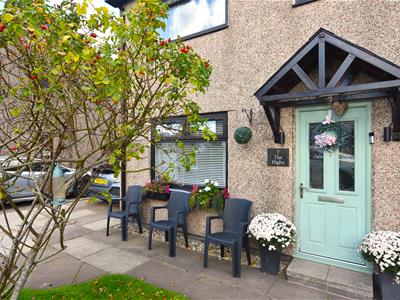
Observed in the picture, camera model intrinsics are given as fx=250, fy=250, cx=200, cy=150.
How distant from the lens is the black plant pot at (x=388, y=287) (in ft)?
9.43

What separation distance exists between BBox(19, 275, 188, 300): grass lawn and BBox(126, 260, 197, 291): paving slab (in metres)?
0.19

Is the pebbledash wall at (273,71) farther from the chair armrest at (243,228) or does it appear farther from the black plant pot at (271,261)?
the black plant pot at (271,261)

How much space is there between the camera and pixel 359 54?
2863 millimetres

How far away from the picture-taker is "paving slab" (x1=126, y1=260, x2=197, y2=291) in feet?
11.2

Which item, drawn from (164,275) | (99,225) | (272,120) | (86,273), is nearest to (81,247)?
(86,273)

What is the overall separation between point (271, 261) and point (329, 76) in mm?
2843

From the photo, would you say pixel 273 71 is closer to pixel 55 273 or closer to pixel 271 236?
pixel 271 236

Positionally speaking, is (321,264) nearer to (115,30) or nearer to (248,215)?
(248,215)

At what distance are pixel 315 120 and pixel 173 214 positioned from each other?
2982 millimetres

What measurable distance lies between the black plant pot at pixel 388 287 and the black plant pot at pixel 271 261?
47.6 inches

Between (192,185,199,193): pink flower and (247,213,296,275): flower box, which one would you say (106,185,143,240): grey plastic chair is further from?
(247,213,296,275): flower box

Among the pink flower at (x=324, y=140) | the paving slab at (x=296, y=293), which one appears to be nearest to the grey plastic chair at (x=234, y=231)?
the paving slab at (x=296, y=293)

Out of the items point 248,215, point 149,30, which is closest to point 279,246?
point 248,215

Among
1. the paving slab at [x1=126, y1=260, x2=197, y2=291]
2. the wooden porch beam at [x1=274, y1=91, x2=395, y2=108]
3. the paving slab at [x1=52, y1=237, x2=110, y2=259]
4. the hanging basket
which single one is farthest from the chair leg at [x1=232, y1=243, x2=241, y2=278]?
the paving slab at [x1=52, y1=237, x2=110, y2=259]
